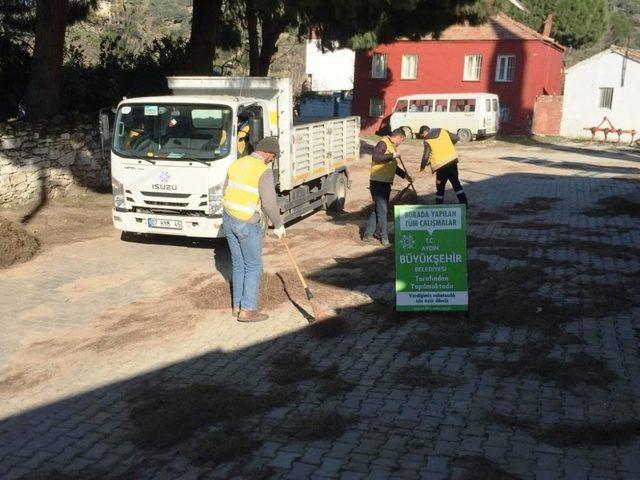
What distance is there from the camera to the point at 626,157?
29.0 metres

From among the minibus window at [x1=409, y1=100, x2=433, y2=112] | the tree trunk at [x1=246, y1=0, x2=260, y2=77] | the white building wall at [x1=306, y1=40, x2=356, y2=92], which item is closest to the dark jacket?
the tree trunk at [x1=246, y1=0, x2=260, y2=77]

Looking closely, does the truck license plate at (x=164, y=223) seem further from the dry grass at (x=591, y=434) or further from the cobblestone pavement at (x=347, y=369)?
the dry grass at (x=591, y=434)

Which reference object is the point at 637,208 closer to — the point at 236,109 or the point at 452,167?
the point at 452,167

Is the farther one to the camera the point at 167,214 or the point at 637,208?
the point at 637,208

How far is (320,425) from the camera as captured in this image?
5.01 metres

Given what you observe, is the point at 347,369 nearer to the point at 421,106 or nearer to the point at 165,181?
the point at 165,181

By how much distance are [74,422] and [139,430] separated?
1.83 feet

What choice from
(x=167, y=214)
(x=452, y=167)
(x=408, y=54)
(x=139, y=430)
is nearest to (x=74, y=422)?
(x=139, y=430)

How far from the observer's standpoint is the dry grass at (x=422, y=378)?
575 centimetres

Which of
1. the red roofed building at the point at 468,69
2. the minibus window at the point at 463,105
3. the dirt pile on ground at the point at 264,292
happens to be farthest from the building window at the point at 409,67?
the dirt pile on ground at the point at 264,292

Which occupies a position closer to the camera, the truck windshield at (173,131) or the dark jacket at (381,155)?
the truck windshield at (173,131)

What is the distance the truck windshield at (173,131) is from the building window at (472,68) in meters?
32.4

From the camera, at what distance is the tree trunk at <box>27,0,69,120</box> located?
Result: 50.0ft

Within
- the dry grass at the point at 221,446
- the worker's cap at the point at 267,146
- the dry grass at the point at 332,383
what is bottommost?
the dry grass at the point at 332,383
